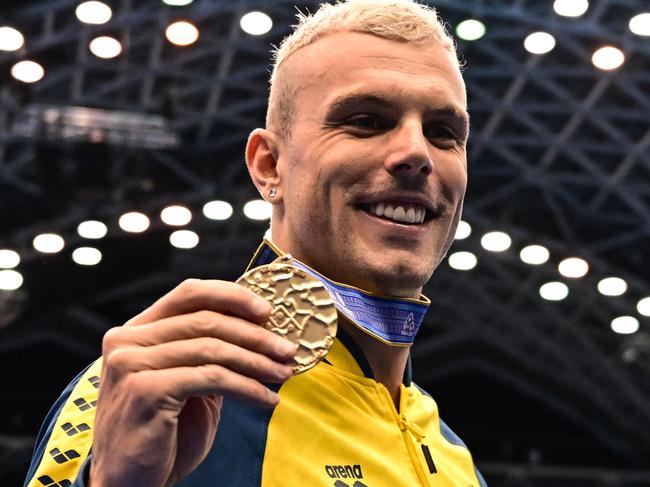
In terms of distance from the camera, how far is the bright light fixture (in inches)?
552

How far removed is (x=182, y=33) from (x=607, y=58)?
587cm

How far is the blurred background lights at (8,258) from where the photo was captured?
15500mm

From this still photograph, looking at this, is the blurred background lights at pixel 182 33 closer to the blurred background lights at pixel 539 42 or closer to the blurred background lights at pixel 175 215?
the blurred background lights at pixel 175 215

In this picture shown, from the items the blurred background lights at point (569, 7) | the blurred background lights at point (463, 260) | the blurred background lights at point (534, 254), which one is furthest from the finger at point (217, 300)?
the blurred background lights at point (463, 260)

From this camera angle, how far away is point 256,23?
14.1 m

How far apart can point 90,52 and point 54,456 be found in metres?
13.7

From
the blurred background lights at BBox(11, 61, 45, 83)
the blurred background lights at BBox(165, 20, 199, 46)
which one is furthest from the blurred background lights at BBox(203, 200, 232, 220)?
the blurred background lights at BBox(11, 61, 45, 83)

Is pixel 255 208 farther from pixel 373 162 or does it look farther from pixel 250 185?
pixel 373 162

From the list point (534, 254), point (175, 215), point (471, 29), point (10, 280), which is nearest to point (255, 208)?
point (175, 215)

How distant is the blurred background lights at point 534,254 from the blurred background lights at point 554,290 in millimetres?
2155

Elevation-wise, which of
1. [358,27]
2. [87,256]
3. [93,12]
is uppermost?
[93,12]

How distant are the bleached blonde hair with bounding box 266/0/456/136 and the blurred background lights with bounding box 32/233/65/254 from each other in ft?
43.1

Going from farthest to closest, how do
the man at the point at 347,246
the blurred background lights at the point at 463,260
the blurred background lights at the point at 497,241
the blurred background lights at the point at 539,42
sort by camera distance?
the blurred background lights at the point at 463,260 → the blurred background lights at the point at 497,241 → the blurred background lights at the point at 539,42 → the man at the point at 347,246

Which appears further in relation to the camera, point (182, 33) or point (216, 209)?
point (216, 209)
